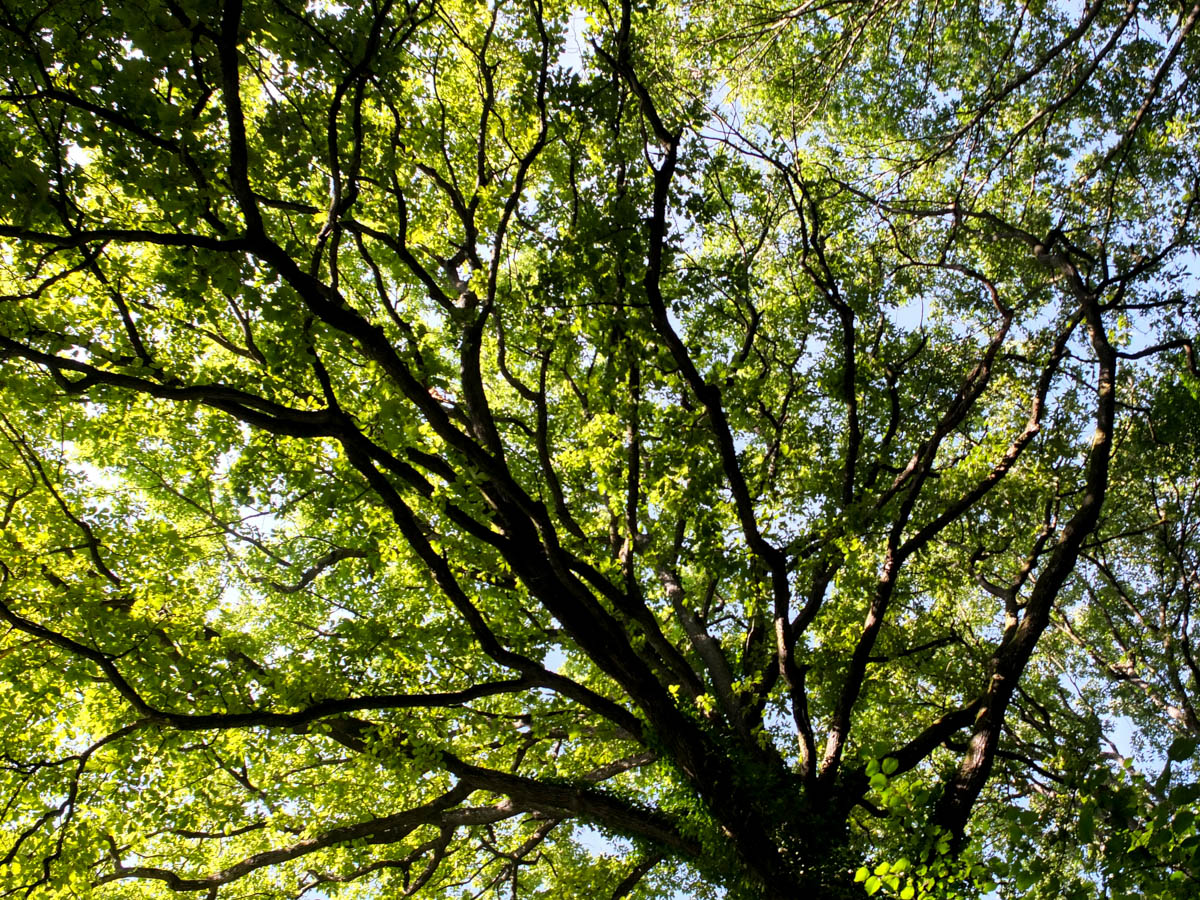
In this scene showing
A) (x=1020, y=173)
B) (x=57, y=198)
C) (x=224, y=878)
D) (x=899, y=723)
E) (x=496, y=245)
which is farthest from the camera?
(x=899, y=723)

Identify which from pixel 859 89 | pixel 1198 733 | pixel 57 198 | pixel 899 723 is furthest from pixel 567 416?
pixel 1198 733

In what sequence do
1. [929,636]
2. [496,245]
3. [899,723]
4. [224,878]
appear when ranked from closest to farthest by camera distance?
[496,245] → [224,878] → [929,636] → [899,723]

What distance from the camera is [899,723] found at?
11.8 meters

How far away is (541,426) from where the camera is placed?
20.2ft

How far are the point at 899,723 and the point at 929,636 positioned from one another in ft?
9.92

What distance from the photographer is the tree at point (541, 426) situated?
4.81 m

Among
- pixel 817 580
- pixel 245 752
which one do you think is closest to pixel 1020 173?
pixel 817 580

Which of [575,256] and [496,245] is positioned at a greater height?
[496,245]

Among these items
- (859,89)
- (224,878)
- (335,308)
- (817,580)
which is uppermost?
(859,89)

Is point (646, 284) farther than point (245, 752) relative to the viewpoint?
No

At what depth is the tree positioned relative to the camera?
Result: 4812mm

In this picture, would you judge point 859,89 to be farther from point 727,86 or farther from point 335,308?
point 335,308

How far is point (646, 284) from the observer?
191 inches

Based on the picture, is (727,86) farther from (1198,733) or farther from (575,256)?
(1198,733)
